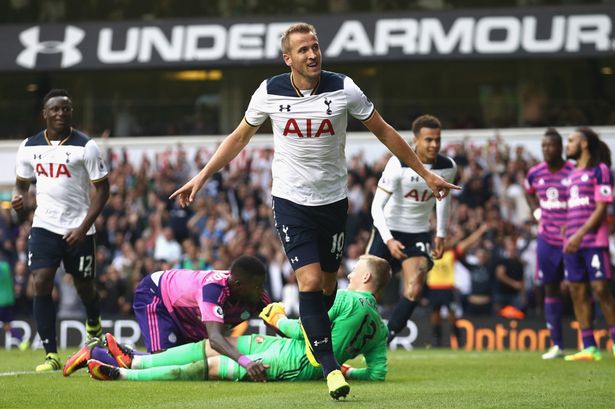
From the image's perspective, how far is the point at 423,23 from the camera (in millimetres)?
28797

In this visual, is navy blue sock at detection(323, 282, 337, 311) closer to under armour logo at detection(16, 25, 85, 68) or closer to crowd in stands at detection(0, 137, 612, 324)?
crowd in stands at detection(0, 137, 612, 324)

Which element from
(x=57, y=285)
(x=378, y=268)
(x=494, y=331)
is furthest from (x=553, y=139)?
(x=57, y=285)

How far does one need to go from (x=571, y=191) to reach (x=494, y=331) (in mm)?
5665

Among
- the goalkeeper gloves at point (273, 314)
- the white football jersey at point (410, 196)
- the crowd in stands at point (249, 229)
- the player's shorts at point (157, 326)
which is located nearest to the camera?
the goalkeeper gloves at point (273, 314)

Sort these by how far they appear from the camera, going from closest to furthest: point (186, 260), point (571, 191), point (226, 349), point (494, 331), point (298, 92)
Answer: point (298, 92)
point (226, 349)
point (571, 191)
point (494, 331)
point (186, 260)

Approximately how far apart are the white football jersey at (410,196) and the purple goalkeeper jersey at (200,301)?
10.0 ft

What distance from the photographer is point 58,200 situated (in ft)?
36.8

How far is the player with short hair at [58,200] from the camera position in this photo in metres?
11.1

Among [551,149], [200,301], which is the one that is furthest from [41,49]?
[200,301]

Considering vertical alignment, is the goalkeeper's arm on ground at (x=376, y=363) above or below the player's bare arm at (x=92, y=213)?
below

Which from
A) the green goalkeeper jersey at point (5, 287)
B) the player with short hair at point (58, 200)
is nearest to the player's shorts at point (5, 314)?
the green goalkeeper jersey at point (5, 287)

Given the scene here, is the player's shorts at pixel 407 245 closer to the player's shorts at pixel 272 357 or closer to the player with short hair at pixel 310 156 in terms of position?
the player's shorts at pixel 272 357

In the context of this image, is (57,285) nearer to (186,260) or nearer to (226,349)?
(186,260)

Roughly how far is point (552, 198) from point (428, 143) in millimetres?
2326
